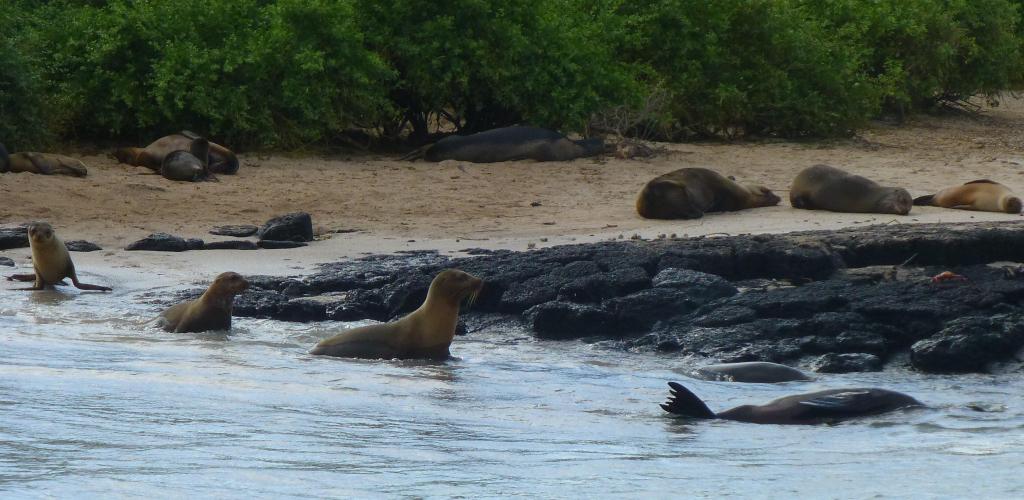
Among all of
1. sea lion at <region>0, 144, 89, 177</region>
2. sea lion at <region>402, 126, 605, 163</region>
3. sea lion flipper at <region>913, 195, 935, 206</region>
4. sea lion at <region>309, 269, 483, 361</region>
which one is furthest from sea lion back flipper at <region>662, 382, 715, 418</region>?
sea lion at <region>402, 126, 605, 163</region>

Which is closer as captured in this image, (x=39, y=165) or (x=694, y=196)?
(x=694, y=196)

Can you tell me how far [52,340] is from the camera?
7.16 m

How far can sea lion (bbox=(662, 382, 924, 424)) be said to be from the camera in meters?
5.39

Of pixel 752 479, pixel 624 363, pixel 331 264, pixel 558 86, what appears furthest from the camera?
pixel 558 86

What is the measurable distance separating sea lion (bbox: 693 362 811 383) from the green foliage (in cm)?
896

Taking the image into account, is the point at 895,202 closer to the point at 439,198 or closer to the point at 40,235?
the point at 439,198

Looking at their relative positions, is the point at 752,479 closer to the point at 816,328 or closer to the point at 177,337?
the point at 816,328

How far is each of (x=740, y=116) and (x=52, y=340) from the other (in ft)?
39.6

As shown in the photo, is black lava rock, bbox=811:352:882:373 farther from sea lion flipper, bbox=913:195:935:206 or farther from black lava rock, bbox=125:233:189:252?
sea lion flipper, bbox=913:195:935:206

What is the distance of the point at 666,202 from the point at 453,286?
4321 millimetres

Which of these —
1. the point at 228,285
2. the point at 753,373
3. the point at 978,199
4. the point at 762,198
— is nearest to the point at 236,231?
the point at 228,285

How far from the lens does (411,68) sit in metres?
15.5

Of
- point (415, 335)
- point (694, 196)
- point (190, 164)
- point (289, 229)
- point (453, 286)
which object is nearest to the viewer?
point (415, 335)

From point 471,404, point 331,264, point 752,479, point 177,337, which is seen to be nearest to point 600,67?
point 331,264
